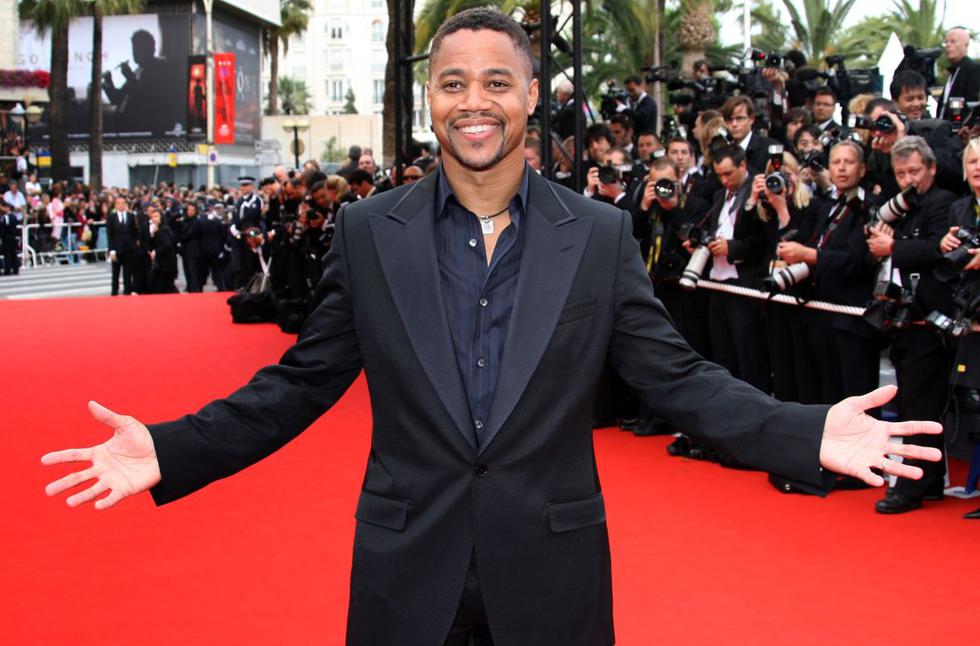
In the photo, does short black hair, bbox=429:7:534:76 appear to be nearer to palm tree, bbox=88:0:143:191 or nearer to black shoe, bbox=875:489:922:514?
black shoe, bbox=875:489:922:514

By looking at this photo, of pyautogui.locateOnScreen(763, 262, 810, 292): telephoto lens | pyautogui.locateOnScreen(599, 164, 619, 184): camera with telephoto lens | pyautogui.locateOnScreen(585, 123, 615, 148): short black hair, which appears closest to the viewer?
pyautogui.locateOnScreen(763, 262, 810, 292): telephoto lens

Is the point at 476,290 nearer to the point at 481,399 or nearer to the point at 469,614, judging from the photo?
the point at 481,399

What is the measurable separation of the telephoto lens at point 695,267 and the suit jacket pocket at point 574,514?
197 inches

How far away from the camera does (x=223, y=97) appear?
174 feet

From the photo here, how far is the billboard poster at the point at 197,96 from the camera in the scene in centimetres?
5700

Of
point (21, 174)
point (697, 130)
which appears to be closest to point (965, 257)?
point (697, 130)

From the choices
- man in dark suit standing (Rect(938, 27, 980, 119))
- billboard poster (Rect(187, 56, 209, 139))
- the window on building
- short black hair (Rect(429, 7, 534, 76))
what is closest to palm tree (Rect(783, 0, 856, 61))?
man in dark suit standing (Rect(938, 27, 980, 119))

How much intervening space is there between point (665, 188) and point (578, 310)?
5433 mm

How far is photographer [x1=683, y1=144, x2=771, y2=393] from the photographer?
7.02m

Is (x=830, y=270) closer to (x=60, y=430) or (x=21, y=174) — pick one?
(x=60, y=430)

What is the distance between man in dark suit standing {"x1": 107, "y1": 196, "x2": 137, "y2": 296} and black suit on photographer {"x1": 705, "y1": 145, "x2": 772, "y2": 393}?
14.6 m

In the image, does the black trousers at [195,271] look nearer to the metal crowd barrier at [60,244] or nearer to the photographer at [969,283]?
the metal crowd barrier at [60,244]

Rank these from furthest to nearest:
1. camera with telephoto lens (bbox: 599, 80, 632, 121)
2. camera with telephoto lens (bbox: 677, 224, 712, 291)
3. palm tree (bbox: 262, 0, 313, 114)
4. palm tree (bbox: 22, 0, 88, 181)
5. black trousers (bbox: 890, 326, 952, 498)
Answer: palm tree (bbox: 262, 0, 313, 114) → palm tree (bbox: 22, 0, 88, 181) → camera with telephoto lens (bbox: 599, 80, 632, 121) → camera with telephoto lens (bbox: 677, 224, 712, 291) → black trousers (bbox: 890, 326, 952, 498)

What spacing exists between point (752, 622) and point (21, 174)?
33.0 m
